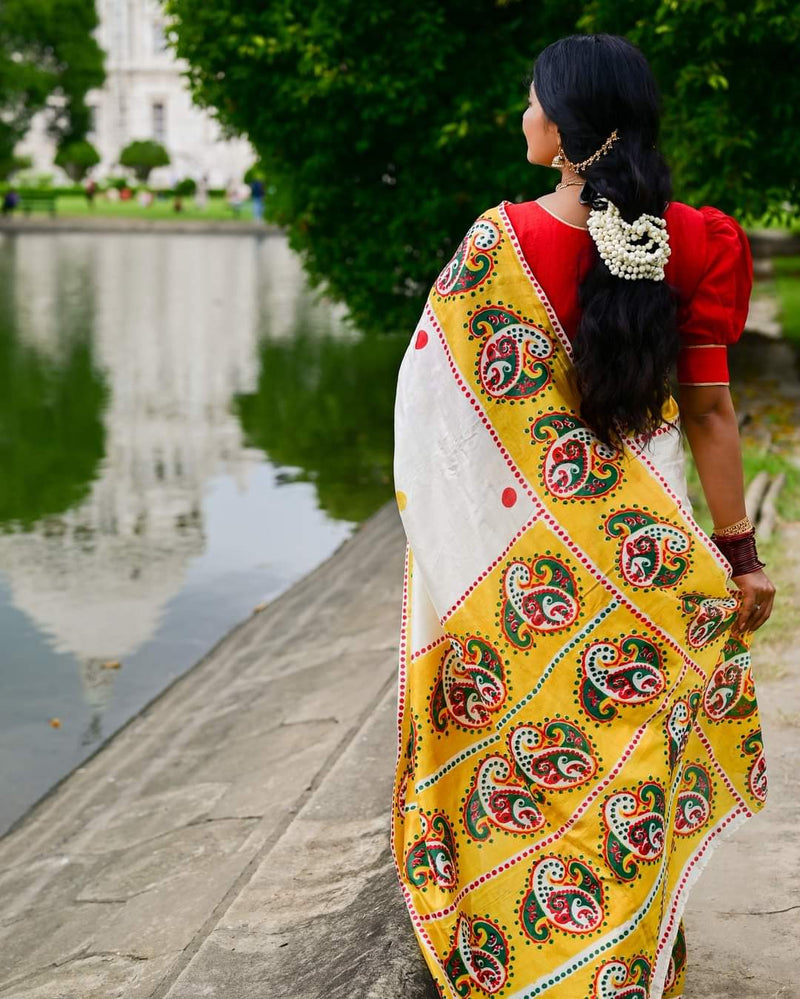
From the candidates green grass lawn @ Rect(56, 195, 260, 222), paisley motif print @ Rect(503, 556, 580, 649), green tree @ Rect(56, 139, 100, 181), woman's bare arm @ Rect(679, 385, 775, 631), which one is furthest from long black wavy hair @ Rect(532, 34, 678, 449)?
green tree @ Rect(56, 139, 100, 181)

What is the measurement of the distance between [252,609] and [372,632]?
148 centimetres

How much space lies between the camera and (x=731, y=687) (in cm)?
A: 238

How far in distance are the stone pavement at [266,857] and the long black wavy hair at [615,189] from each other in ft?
3.78

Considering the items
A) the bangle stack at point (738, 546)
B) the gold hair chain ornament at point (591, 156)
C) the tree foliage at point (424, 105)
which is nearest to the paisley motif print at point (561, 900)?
the bangle stack at point (738, 546)

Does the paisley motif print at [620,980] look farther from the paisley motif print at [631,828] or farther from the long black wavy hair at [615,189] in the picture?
the long black wavy hair at [615,189]

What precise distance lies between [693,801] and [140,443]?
8.51 meters

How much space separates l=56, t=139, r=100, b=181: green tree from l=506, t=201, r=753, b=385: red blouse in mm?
60684

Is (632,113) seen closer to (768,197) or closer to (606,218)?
(606,218)

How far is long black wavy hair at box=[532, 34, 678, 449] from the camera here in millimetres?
2123

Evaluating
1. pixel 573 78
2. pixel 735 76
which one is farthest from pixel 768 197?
pixel 573 78

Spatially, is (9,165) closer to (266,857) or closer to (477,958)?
(266,857)

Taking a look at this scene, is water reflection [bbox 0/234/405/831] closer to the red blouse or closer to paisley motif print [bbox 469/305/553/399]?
paisley motif print [bbox 469/305/553/399]

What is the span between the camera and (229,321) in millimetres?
17828

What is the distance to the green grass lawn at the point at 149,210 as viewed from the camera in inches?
1683
